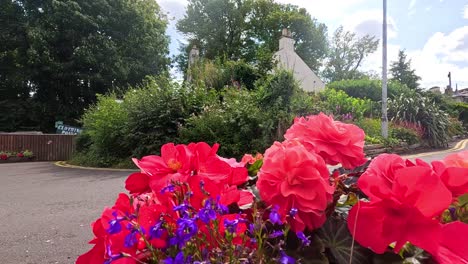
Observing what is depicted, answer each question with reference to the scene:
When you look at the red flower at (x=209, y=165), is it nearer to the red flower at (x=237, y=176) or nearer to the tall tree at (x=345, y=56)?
the red flower at (x=237, y=176)

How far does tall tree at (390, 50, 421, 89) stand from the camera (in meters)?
40.0

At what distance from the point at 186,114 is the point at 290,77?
11.8 feet

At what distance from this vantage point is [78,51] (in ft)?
79.6

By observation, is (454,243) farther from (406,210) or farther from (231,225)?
(231,225)

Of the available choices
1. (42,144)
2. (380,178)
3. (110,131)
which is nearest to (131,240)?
(380,178)

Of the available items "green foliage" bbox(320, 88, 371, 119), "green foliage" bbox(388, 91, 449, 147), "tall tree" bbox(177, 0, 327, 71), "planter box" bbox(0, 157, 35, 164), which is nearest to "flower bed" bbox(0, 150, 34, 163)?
"planter box" bbox(0, 157, 35, 164)

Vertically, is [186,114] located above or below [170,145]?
above

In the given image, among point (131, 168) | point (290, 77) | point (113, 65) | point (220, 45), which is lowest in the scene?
point (131, 168)

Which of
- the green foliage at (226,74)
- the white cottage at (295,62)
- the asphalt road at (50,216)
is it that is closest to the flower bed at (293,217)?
the asphalt road at (50,216)

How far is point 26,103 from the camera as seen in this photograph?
977 inches

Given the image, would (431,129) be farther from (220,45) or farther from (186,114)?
(220,45)

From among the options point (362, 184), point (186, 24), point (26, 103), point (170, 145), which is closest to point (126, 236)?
point (170, 145)

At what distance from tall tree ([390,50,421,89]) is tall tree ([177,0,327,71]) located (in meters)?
10.6

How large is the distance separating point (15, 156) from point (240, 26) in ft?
86.9
